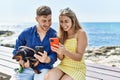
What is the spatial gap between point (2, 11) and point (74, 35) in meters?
5.23

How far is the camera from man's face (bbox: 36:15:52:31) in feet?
6.99

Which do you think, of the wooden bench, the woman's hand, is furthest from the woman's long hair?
the wooden bench

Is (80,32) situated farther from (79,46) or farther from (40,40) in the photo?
(40,40)

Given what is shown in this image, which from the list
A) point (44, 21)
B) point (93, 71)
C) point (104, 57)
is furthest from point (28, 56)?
point (104, 57)

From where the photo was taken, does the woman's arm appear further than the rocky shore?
No

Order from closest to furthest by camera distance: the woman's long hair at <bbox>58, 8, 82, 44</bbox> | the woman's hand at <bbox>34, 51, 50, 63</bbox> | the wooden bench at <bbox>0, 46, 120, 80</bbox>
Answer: the woman's hand at <bbox>34, 51, 50, 63</bbox> < the woman's long hair at <bbox>58, 8, 82, 44</bbox> < the wooden bench at <bbox>0, 46, 120, 80</bbox>

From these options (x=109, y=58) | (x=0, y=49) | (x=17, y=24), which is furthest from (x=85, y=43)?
(x=17, y=24)

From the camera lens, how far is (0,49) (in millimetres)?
4758

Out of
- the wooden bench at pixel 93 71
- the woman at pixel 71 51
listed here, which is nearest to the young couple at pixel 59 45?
the woman at pixel 71 51

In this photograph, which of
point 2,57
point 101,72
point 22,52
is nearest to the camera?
point 22,52

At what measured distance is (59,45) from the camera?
2072 mm

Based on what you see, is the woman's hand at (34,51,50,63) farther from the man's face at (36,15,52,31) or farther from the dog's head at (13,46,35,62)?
the man's face at (36,15,52,31)

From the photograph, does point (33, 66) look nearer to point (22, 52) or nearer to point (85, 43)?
point (22, 52)

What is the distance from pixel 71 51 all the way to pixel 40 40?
0.80ft
